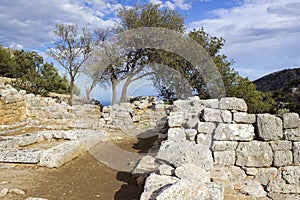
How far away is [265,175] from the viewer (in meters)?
5.88

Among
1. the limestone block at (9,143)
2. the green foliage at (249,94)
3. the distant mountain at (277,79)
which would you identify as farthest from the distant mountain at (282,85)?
the limestone block at (9,143)

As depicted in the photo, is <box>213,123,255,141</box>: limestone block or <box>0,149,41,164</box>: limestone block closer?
<box>213,123,255,141</box>: limestone block

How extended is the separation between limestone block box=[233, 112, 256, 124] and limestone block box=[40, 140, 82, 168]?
14.7ft

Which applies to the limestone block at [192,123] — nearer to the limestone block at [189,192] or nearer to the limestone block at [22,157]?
the limestone block at [189,192]

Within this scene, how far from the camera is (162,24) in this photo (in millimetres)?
19266

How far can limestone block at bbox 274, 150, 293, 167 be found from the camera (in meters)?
5.78

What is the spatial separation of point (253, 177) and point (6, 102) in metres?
11.7

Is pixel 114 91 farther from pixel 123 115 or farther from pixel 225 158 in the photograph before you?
pixel 225 158

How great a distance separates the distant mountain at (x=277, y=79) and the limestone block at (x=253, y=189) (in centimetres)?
2866

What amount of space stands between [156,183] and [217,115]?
2.99 m

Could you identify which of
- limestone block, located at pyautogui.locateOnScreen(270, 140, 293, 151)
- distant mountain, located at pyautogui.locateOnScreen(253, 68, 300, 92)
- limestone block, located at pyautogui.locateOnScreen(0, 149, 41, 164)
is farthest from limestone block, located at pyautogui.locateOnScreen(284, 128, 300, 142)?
distant mountain, located at pyautogui.locateOnScreen(253, 68, 300, 92)

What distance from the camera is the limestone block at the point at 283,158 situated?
5777mm

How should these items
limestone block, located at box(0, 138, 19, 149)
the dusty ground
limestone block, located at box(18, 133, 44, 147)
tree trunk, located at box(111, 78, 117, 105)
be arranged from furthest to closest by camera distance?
tree trunk, located at box(111, 78, 117, 105) < limestone block, located at box(18, 133, 44, 147) < limestone block, located at box(0, 138, 19, 149) < the dusty ground

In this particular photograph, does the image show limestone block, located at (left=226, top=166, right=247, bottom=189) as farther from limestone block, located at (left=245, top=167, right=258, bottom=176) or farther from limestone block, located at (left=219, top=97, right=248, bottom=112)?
limestone block, located at (left=219, top=97, right=248, bottom=112)
